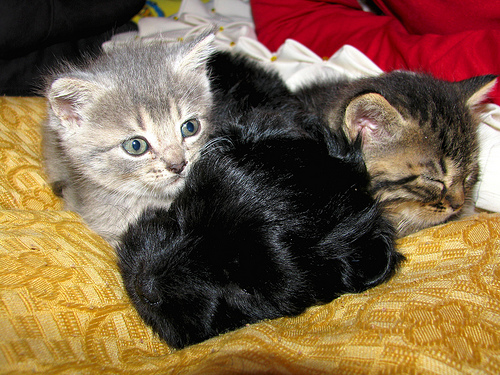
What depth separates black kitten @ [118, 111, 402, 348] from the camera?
43.6 inches

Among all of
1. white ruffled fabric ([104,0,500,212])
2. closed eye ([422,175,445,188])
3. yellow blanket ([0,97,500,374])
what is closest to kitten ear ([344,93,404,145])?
closed eye ([422,175,445,188])

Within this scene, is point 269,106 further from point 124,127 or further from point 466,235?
point 466,235

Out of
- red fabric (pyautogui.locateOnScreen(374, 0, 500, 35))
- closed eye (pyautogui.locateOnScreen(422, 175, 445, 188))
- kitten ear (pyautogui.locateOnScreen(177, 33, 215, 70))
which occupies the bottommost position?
closed eye (pyautogui.locateOnScreen(422, 175, 445, 188))

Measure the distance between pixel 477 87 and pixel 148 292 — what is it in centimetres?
165

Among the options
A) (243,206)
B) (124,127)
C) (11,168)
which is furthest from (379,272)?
(11,168)

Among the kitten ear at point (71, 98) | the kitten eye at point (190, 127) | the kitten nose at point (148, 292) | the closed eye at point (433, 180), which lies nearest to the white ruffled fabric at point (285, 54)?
the closed eye at point (433, 180)

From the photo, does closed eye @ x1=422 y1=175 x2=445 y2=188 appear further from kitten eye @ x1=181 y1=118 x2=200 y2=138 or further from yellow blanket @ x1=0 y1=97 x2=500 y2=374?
kitten eye @ x1=181 y1=118 x2=200 y2=138

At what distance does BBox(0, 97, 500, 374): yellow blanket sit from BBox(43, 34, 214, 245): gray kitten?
15.1 inches

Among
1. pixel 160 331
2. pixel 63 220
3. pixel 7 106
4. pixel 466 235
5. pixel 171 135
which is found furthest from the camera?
pixel 7 106

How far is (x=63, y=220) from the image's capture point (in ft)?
5.00

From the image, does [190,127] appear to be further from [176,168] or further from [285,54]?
[285,54]

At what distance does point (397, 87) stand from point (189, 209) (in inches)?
42.7

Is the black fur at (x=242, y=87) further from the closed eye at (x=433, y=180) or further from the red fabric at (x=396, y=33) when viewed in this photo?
the closed eye at (x=433, y=180)

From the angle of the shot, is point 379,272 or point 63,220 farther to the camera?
point 63,220
